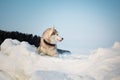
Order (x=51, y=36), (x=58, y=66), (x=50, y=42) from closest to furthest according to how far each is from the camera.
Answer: (x=58, y=66) < (x=50, y=42) < (x=51, y=36)

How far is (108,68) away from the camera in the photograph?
421 cm

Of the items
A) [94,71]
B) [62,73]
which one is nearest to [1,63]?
[62,73]

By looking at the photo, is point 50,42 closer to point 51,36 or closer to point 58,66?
point 51,36

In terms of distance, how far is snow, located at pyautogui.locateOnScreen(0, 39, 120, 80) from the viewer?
4227 mm

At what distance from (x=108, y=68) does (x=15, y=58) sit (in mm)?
2731

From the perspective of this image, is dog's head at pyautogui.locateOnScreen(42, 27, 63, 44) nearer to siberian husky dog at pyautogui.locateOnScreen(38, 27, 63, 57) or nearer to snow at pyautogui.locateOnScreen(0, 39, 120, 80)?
siberian husky dog at pyautogui.locateOnScreen(38, 27, 63, 57)

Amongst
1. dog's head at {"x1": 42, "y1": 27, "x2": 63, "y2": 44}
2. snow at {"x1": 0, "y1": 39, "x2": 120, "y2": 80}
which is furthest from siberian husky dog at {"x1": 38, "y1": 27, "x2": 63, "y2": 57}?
snow at {"x1": 0, "y1": 39, "x2": 120, "y2": 80}

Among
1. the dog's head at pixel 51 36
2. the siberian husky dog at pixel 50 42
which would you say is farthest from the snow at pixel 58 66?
the dog's head at pixel 51 36

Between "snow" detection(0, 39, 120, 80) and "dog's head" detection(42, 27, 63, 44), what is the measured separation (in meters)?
1.61

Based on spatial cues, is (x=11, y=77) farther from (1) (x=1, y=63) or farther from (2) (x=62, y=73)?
(2) (x=62, y=73)

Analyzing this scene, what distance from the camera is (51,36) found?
816 centimetres

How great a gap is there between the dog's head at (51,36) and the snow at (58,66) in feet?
5.29

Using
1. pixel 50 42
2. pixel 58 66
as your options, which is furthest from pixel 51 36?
pixel 58 66

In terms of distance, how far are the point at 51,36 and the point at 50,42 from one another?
239 millimetres
